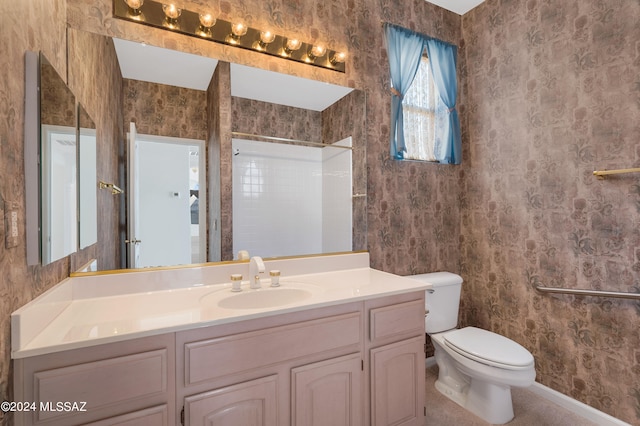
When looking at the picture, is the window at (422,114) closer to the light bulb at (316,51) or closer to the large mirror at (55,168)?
the light bulb at (316,51)

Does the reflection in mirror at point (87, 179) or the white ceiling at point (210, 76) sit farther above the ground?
the white ceiling at point (210, 76)

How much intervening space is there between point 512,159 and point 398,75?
39.7 inches

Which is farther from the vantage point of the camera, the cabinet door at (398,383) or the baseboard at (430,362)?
the baseboard at (430,362)

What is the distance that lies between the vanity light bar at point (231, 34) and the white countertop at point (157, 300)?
1.23m

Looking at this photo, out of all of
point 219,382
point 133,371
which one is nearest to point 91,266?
point 133,371

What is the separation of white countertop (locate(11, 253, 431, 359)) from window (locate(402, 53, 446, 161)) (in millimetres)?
1009

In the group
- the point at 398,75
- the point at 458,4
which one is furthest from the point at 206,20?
the point at 458,4

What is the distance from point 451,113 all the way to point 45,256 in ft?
8.30

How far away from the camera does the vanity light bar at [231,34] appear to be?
1483 mm

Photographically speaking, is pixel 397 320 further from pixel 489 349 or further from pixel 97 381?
pixel 97 381

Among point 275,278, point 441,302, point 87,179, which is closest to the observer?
point 87,179

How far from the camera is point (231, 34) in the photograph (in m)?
1.68

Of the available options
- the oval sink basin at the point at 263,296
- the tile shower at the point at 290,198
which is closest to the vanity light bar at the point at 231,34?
the tile shower at the point at 290,198

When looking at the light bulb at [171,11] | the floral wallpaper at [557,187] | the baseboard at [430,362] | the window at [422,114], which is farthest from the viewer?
the baseboard at [430,362]
